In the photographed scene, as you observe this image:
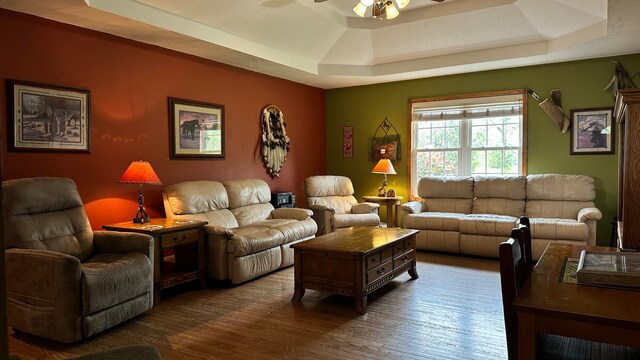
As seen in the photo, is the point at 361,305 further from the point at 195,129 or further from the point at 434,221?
the point at 195,129

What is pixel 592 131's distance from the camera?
5766 mm

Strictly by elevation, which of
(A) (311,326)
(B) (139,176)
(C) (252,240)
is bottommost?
(A) (311,326)

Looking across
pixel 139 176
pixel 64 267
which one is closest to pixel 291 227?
pixel 139 176

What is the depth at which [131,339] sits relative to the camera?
3088 mm

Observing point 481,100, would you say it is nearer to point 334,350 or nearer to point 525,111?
point 525,111

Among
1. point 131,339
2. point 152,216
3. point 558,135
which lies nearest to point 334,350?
point 131,339

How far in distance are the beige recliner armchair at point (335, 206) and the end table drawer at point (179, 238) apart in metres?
2.21

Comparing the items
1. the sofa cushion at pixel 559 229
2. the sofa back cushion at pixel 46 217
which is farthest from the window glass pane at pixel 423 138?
the sofa back cushion at pixel 46 217

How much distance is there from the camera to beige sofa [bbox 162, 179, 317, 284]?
4.32 m

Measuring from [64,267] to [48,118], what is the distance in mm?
1606

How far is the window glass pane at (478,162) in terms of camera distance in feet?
21.7

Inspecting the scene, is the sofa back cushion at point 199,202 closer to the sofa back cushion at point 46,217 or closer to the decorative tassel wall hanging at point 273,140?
the sofa back cushion at point 46,217

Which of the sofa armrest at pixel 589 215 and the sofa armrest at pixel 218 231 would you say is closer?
the sofa armrest at pixel 218 231

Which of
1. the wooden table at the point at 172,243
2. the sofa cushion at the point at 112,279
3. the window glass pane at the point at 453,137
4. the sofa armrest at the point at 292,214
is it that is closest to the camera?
the sofa cushion at the point at 112,279
